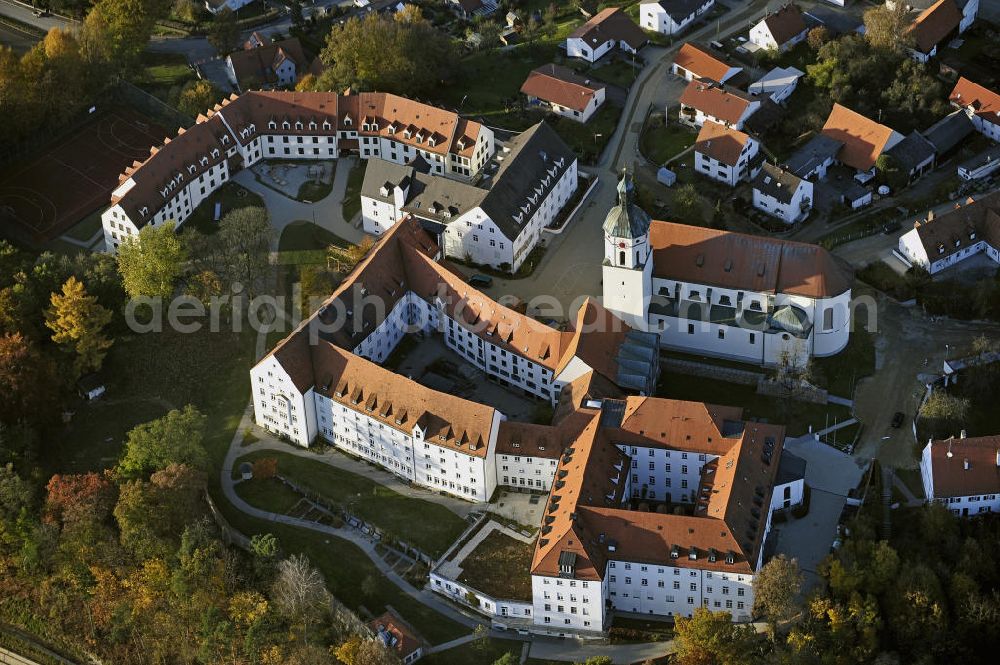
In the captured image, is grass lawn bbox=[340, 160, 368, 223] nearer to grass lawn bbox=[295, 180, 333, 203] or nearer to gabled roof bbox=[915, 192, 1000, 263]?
grass lawn bbox=[295, 180, 333, 203]

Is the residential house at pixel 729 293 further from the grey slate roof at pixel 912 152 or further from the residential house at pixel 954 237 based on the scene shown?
the grey slate roof at pixel 912 152

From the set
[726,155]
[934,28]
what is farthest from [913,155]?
[934,28]

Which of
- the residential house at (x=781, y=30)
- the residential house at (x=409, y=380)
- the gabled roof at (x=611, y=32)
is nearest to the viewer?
the residential house at (x=409, y=380)

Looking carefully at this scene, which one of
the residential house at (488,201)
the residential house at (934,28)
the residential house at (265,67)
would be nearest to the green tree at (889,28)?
the residential house at (934,28)

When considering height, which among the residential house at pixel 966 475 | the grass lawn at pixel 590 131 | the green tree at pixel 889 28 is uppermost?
the green tree at pixel 889 28

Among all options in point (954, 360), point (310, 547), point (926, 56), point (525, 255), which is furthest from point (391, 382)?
point (926, 56)
